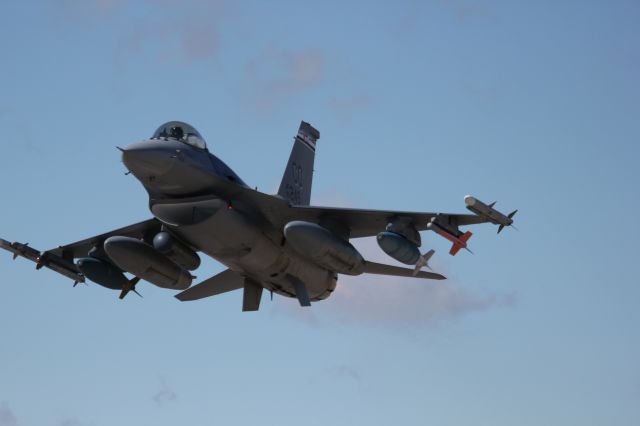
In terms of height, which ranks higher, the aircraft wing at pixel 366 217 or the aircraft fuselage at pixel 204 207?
the aircraft wing at pixel 366 217

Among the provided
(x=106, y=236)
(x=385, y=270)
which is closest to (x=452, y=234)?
(x=385, y=270)

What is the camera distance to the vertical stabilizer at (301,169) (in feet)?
128

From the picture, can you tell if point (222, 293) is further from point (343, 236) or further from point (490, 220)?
point (490, 220)

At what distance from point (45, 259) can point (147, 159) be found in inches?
325

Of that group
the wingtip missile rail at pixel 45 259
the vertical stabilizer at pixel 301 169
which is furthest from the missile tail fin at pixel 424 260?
the wingtip missile rail at pixel 45 259

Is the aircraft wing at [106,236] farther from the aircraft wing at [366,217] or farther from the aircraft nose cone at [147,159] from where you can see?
the aircraft wing at [366,217]

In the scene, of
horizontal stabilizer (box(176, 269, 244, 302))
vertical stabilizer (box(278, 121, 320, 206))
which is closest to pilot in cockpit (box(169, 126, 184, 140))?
vertical stabilizer (box(278, 121, 320, 206))

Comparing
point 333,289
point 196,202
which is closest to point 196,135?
point 196,202

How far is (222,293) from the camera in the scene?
39719mm

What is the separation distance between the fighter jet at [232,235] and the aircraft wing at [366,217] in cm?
3

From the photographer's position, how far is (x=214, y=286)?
3941 centimetres

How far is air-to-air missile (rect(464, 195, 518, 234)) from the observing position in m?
32.1

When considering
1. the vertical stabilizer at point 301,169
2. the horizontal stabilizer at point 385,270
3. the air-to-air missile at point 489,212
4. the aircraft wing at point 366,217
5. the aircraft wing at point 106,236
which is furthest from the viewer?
the vertical stabilizer at point 301,169

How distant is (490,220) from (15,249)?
16.7 metres
